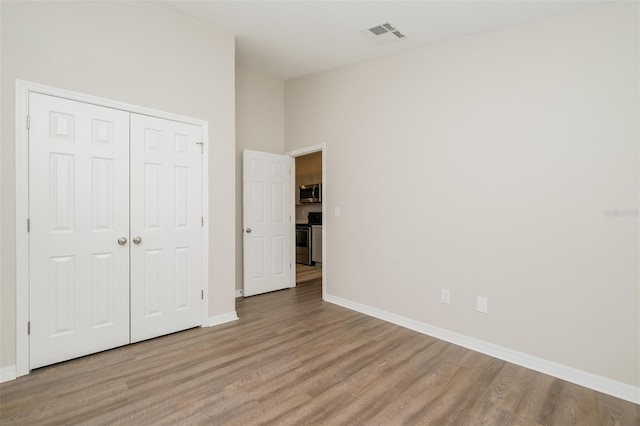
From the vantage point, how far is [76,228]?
2.43 m

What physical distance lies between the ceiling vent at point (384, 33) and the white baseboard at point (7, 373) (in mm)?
4078

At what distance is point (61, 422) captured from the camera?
1739 millimetres

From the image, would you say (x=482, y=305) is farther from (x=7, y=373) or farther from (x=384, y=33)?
(x=7, y=373)

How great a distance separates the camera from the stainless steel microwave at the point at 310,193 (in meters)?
6.85

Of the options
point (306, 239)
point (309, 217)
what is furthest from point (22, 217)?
point (309, 217)

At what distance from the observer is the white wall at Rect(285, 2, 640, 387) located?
2.19 meters

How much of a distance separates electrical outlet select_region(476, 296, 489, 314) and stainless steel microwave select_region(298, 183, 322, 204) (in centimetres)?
446

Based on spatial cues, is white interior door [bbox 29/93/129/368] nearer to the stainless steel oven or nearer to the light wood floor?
the light wood floor

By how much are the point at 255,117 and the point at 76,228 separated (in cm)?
272

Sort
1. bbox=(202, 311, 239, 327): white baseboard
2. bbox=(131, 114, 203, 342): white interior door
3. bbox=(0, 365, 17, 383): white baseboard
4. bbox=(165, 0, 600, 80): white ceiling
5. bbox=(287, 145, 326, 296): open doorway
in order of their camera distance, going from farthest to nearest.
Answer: bbox=(287, 145, 326, 296): open doorway < bbox=(202, 311, 239, 327): white baseboard < bbox=(131, 114, 203, 342): white interior door < bbox=(165, 0, 600, 80): white ceiling < bbox=(0, 365, 17, 383): white baseboard

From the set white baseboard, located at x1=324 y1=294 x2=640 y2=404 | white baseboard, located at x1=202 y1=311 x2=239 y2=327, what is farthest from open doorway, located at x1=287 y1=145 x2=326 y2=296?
white baseboard, located at x1=324 y1=294 x2=640 y2=404

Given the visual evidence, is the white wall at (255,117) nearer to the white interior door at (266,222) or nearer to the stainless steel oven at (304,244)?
the white interior door at (266,222)

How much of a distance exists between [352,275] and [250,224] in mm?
1613

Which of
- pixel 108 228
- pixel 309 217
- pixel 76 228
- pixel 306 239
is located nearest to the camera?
pixel 76 228
